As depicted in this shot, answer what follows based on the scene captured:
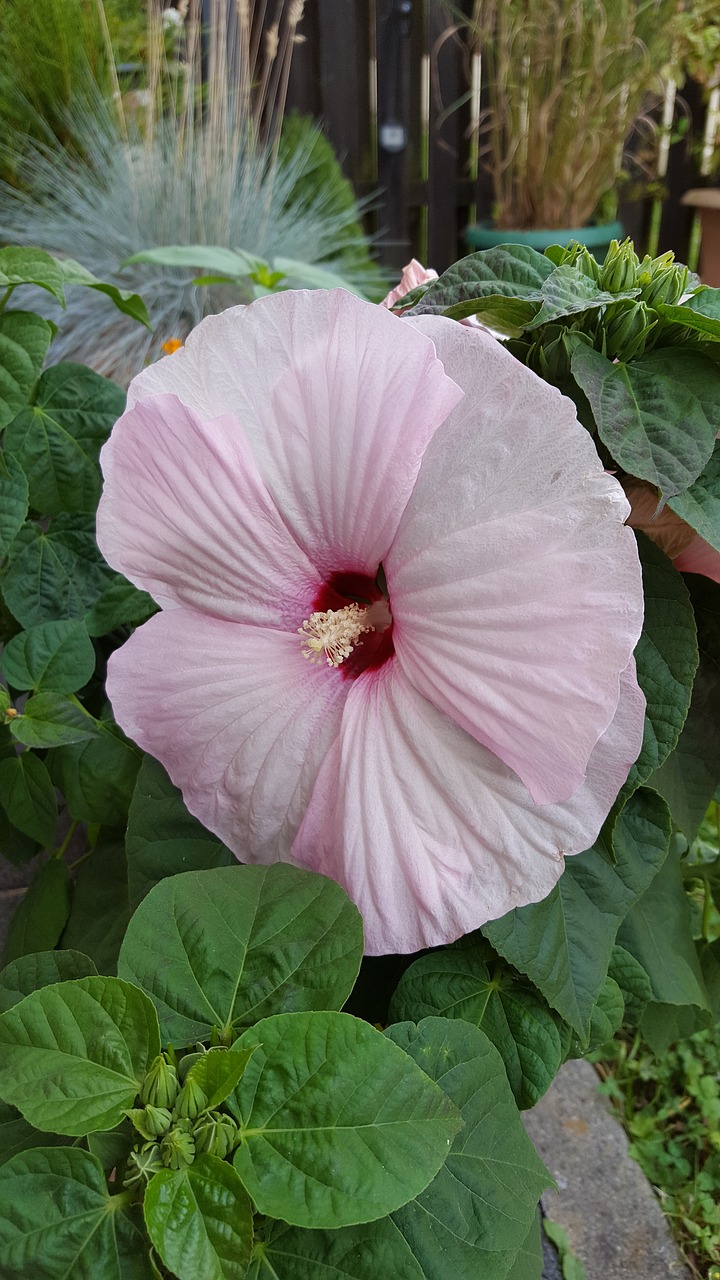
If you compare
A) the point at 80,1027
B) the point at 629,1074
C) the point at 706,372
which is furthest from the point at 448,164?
the point at 80,1027

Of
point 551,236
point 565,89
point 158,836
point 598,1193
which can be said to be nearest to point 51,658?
point 158,836

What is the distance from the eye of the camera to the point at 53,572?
→ 85 cm

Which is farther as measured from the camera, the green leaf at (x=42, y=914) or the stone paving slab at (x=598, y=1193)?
the stone paving slab at (x=598, y=1193)

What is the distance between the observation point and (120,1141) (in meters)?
0.47

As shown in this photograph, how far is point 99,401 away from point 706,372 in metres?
0.53

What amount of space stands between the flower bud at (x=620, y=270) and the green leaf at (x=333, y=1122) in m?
0.43

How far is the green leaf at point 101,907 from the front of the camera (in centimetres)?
75

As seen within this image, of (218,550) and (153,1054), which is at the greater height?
(218,550)

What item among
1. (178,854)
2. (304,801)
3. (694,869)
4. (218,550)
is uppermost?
(218,550)

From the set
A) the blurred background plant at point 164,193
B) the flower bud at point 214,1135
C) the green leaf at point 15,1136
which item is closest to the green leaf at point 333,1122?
the flower bud at point 214,1135

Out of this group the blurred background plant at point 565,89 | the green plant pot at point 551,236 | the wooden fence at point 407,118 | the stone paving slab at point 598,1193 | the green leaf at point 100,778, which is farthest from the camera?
the wooden fence at point 407,118

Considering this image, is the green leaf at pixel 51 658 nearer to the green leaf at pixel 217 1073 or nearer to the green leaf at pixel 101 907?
the green leaf at pixel 101 907

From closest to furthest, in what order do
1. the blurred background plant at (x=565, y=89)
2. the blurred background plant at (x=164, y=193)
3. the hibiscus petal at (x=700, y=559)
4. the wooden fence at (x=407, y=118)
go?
Result: the hibiscus petal at (x=700, y=559) → the blurred background plant at (x=164, y=193) → the blurred background plant at (x=565, y=89) → the wooden fence at (x=407, y=118)

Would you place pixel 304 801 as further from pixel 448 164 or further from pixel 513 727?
pixel 448 164
